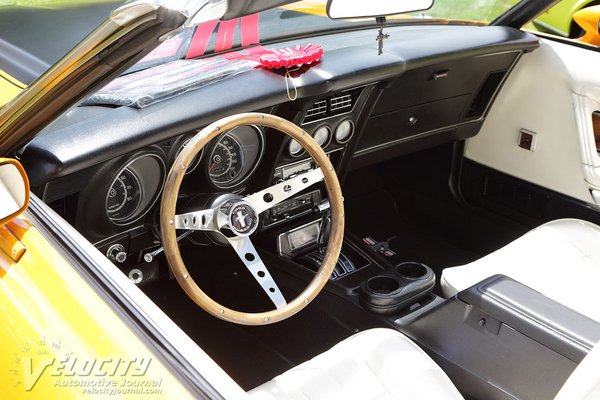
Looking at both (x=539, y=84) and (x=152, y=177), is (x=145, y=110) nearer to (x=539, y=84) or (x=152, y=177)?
(x=152, y=177)

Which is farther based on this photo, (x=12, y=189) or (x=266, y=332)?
(x=266, y=332)

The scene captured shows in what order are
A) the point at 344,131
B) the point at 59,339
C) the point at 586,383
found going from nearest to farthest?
1. the point at 586,383
2. the point at 59,339
3. the point at 344,131

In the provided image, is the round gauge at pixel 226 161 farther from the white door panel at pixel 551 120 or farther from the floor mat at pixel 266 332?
the white door panel at pixel 551 120

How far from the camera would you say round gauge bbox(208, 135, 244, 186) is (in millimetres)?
2197

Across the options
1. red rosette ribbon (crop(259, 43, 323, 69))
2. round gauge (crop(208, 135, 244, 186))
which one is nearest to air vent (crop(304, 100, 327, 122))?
red rosette ribbon (crop(259, 43, 323, 69))

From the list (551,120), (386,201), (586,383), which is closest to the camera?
(586,383)

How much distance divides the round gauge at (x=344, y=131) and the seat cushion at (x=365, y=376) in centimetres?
96

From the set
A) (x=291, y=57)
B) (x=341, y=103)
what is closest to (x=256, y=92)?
(x=291, y=57)

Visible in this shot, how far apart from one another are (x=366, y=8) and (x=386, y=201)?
171cm

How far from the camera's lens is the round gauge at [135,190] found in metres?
2.00

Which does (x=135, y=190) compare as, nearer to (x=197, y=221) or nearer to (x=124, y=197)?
(x=124, y=197)

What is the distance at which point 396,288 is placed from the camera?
2.57 m

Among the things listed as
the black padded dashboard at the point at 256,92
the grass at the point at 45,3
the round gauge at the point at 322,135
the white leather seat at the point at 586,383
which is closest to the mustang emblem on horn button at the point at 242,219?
the black padded dashboard at the point at 256,92

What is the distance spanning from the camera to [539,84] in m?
3.05
